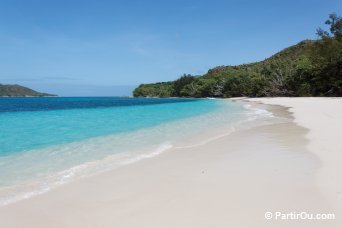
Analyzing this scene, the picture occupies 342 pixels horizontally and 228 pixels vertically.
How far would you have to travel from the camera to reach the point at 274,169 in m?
5.37

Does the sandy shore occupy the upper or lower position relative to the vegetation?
lower

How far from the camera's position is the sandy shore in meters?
3.37

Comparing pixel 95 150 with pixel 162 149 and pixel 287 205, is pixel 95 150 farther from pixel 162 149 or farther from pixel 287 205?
pixel 287 205

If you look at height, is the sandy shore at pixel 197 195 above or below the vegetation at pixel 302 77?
below

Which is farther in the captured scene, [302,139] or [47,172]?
[302,139]

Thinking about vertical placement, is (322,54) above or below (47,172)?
above

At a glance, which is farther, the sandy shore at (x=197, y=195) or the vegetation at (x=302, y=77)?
the vegetation at (x=302, y=77)

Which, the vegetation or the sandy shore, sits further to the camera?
the vegetation

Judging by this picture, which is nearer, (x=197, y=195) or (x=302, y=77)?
(x=197, y=195)

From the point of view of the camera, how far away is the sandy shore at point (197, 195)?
3.37 metres

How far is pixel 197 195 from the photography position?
4.14m

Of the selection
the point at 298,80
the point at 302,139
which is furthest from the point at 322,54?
the point at 302,139

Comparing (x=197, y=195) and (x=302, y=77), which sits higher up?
(x=302, y=77)

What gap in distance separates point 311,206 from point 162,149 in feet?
15.8
